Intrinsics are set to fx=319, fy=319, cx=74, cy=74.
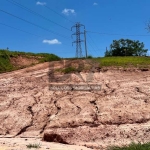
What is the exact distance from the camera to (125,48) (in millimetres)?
47281

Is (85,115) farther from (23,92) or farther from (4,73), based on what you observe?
(4,73)

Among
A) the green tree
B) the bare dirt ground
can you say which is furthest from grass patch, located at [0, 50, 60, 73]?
the green tree

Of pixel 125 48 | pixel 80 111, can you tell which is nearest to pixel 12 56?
pixel 80 111

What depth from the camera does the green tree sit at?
153 ft

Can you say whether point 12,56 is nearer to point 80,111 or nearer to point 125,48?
point 80,111

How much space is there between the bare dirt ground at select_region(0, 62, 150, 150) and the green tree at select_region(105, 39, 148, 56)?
3346 centimetres

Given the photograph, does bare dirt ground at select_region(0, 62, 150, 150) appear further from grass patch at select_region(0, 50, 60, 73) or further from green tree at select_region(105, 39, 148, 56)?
green tree at select_region(105, 39, 148, 56)

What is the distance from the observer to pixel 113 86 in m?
11.8

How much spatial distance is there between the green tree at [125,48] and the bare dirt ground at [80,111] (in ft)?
110

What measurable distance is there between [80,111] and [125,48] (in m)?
38.2

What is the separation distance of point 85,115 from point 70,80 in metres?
3.22

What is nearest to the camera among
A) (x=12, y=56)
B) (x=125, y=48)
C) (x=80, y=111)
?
(x=80, y=111)

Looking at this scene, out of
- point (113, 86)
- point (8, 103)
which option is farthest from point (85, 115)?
point (8, 103)

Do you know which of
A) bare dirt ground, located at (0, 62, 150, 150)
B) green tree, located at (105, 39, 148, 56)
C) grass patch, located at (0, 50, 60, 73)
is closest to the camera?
bare dirt ground, located at (0, 62, 150, 150)
